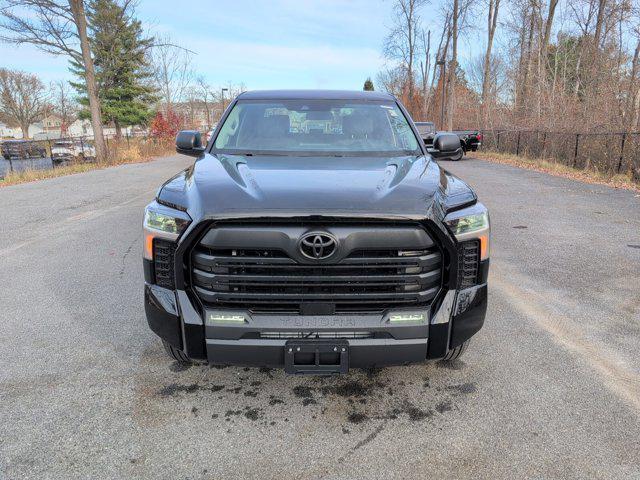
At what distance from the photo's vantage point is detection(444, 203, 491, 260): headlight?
2.43 m

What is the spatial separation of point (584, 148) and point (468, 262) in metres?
16.2

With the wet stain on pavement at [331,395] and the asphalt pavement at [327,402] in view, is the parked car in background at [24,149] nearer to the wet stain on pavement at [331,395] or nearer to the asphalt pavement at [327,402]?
the asphalt pavement at [327,402]

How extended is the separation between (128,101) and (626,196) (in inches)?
1541

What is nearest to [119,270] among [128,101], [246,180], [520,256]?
[246,180]

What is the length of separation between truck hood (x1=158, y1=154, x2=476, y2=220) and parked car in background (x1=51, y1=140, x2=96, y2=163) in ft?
76.3

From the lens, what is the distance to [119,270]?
532 cm

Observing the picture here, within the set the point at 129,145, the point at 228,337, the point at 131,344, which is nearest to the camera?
the point at 228,337

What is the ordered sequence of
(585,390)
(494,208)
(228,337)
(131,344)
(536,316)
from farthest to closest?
(494,208) < (536,316) < (131,344) < (585,390) < (228,337)

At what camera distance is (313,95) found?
4281mm

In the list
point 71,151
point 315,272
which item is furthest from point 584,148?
point 71,151

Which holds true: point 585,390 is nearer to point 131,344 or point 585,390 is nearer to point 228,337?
point 228,337

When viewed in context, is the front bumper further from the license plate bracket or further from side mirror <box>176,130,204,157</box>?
side mirror <box>176,130,204,157</box>

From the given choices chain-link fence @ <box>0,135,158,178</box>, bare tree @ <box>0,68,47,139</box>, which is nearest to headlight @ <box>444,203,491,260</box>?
chain-link fence @ <box>0,135,158,178</box>

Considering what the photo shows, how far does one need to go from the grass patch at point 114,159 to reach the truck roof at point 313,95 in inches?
530
